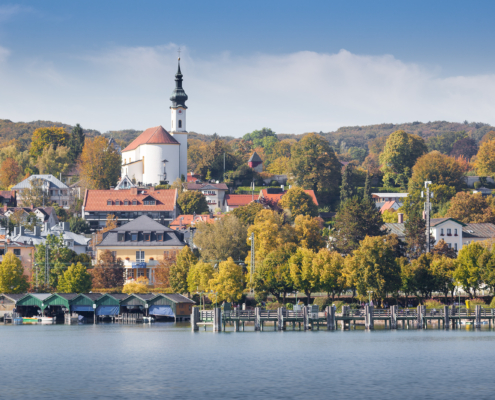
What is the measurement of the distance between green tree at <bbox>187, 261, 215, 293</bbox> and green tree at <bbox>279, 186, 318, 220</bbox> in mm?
57144

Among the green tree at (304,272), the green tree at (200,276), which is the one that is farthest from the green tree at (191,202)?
the green tree at (304,272)

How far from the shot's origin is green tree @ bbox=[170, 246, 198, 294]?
11894cm

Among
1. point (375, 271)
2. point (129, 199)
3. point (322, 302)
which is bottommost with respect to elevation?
point (322, 302)

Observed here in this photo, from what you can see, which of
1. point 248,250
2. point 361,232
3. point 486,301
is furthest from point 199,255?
point 486,301

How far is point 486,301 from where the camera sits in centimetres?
10356

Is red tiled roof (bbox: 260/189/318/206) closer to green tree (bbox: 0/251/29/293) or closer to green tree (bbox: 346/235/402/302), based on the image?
green tree (bbox: 0/251/29/293)

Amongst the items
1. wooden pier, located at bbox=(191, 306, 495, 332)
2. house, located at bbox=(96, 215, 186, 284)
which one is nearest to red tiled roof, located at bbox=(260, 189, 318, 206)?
house, located at bbox=(96, 215, 186, 284)

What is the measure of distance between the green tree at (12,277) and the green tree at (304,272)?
43.7 metres

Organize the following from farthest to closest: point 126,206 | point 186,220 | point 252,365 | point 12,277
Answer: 1. point 126,206
2. point 186,220
3. point 12,277
4. point 252,365

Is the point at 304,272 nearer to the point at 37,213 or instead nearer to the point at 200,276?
the point at 200,276

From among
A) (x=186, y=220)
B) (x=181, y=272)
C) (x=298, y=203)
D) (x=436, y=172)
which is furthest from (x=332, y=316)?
(x=436, y=172)

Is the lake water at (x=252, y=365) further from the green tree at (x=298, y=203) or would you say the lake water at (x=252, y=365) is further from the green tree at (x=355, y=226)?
the green tree at (x=298, y=203)

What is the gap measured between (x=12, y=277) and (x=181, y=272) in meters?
25.7

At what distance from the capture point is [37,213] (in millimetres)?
185250
